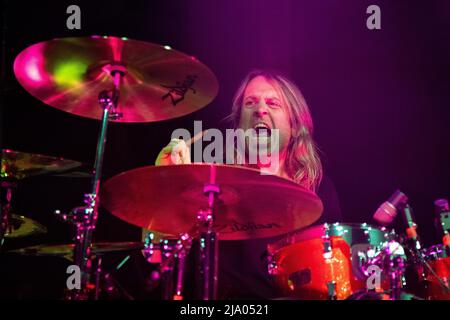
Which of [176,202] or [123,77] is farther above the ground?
[123,77]

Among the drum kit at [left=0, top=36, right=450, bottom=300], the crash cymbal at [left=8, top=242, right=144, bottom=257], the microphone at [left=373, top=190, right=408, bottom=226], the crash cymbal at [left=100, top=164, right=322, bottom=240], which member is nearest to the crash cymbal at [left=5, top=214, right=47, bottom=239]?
the drum kit at [left=0, top=36, right=450, bottom=300]

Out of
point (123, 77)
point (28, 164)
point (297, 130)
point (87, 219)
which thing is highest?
point (297, 130)

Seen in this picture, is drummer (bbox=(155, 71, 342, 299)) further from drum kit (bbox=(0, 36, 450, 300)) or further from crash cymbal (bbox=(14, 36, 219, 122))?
crash cymbal (bbox=(14, 36, 219, 122))

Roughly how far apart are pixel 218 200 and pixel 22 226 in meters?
0.83

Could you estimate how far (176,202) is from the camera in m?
1.92

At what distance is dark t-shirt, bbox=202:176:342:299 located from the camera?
2557 mm

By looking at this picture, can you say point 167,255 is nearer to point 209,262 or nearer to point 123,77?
point 209,262

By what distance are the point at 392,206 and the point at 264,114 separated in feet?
3.71

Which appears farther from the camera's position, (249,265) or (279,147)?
(279,147)

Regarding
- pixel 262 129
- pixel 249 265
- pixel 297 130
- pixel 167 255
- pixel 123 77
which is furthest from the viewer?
pixel 297 130

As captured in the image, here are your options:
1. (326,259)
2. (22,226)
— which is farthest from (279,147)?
(22,226)

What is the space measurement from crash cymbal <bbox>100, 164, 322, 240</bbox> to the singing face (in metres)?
0.86

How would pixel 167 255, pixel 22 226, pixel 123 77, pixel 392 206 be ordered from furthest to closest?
pixel 22 226, pixel 392 206, pixel 123 77, pixel 167 255

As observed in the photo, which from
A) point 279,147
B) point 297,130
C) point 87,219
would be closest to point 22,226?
point 87,219
